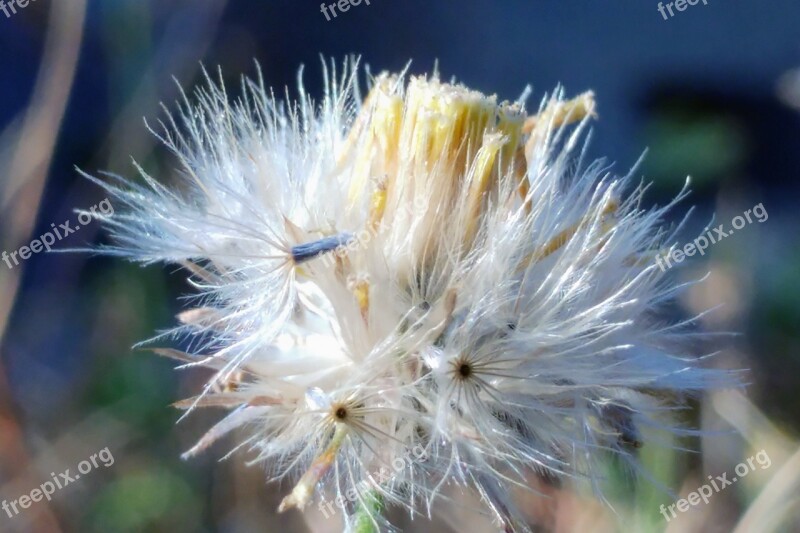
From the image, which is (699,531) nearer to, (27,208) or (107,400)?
(107,400)

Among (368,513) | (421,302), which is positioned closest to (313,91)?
(421,302)

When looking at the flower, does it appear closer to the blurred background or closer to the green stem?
the green stem

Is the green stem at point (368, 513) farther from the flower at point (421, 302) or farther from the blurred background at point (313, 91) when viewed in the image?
the blurred background at point (313, 91)

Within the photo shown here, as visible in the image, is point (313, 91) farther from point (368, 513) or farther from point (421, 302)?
point (368, 513)

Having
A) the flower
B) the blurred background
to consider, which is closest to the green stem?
the flower

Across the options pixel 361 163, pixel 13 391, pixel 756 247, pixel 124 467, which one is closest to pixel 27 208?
pixel 13 391

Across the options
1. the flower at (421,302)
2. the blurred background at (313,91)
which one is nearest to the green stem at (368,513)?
the flower at (421,302)

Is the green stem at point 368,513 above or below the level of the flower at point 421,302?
below
